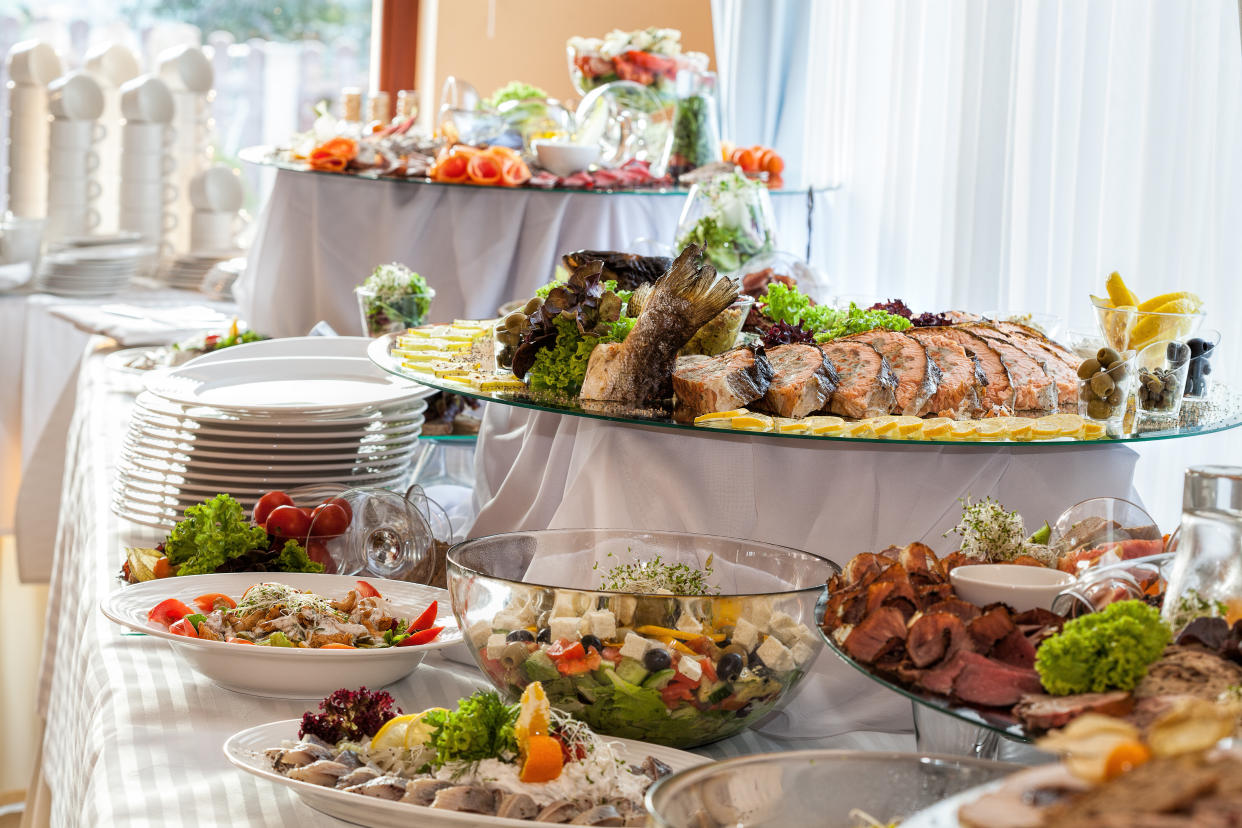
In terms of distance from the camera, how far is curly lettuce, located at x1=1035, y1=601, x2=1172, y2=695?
0.76 m

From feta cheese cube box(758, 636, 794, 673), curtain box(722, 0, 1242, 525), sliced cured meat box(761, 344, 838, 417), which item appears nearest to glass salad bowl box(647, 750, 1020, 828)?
feta cheese cube box(758, 636, 794, 673)

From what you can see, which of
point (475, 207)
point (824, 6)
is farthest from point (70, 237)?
point (824, 6)

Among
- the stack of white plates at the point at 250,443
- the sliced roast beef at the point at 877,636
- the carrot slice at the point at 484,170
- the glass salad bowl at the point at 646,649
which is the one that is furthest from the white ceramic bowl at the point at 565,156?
the sliced roast beef at the point at 877,636

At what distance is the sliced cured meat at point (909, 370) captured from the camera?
1260 mm

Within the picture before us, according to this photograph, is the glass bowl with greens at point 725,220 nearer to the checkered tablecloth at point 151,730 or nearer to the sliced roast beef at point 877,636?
the checkered tablecloth at point 151,730

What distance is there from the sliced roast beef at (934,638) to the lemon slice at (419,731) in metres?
0.36

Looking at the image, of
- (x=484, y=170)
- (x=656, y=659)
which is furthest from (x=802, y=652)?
(x=484, y=170)

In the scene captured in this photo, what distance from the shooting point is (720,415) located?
117 centimetres

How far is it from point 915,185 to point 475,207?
1.10m

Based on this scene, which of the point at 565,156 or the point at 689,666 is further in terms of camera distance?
the point at 565,156

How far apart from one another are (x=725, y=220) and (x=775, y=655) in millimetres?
1564

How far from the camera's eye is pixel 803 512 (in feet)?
4.40

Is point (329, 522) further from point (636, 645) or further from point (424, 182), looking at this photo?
point (424, 182)

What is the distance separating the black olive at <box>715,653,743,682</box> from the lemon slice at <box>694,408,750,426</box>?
20 centimetres
